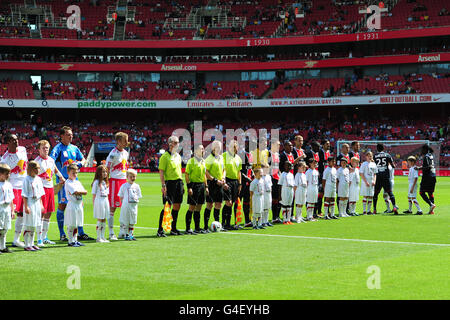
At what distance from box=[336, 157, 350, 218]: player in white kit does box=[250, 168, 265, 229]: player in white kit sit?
419 cm

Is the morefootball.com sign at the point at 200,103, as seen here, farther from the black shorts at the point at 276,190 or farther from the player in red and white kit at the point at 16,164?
the player in red and white kit at the point at 16,164

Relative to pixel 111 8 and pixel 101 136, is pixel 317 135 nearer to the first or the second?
pixel 101 136

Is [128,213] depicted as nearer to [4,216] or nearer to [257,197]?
[4,216]

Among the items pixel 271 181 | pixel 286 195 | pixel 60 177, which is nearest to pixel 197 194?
pixel 271 181

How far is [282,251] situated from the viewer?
35.1 feet

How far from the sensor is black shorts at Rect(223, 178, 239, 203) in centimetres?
1440

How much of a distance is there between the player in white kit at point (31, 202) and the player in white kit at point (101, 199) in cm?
120

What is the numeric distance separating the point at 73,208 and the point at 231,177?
4.46 meters

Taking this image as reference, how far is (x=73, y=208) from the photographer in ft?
37.6

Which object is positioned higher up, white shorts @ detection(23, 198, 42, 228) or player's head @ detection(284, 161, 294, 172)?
player's head @ detection(284, 161, 294, 172)

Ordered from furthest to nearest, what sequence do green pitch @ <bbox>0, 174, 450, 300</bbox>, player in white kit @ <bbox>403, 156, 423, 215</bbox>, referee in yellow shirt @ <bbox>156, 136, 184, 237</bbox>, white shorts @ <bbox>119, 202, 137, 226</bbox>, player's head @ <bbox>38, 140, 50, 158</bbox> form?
player in white kit @ <bbox>403, 156, 423, 215</bbox> → referee in yellow shirt @ <bbox>156, 136, 184, 237</bbox> → white shorts @ <bbox>119, 202, 137, 226</bbox> → player's head @ <bbox>38, 140, 50, 158</bbox> → green pitch @ <bbox>0, 174, 450, 300</bbox>

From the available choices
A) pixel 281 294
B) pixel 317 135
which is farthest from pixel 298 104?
pixel 281 294

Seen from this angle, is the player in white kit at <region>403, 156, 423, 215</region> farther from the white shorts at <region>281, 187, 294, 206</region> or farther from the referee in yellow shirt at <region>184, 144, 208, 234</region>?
the referee in yellow shirt at <region>184, 144, 208, 234</region>

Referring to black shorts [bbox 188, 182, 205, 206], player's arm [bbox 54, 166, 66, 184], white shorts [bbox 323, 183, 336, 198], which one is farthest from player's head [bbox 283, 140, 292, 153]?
player's arm [bbox 54, 166, 66, 184]
